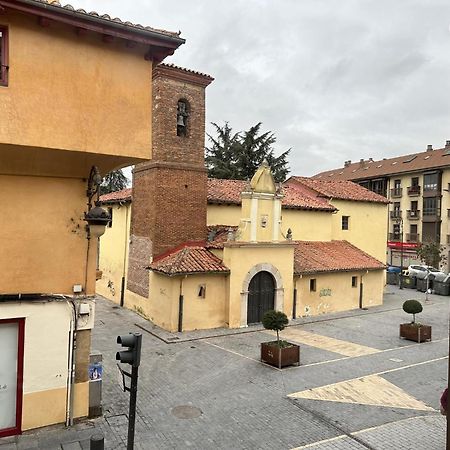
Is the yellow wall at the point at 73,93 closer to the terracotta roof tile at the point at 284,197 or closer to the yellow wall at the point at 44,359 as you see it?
the yellow wall at the point at 44,359

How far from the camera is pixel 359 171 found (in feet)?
186

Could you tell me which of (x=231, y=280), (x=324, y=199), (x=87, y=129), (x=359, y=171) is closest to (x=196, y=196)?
(x=231, y=280)

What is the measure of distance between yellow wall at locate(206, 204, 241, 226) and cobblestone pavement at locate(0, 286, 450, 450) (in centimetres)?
589

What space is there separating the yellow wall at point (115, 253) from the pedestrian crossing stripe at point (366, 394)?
1355 centimetres

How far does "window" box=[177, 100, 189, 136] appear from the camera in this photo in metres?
19.4

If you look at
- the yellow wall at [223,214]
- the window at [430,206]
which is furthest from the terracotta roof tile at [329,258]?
the window at [430,206]

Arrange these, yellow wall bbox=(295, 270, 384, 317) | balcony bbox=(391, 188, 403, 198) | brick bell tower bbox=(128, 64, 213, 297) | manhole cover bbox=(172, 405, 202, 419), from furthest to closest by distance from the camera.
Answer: balcony bbox=(391, 188, 403, 198) < yellow wall bbox=(295, 270, 384, 317) < brick bell tower bbox=(128, 64, 213, 297) < manhole cover bbox=(172, 405, 202, 419)

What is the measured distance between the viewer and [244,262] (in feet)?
60.7

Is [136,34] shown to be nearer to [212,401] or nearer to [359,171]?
[212,401]

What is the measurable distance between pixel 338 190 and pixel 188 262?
14.3 meters

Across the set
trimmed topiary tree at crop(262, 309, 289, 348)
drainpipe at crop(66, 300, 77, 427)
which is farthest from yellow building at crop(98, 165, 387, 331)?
drainpipe at crop(66, 300, 77, 427)

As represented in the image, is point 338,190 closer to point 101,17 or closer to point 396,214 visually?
point 101,17

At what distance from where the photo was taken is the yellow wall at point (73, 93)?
7.19 m

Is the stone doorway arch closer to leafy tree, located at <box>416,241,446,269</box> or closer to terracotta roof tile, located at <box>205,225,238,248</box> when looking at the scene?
terracotta roof tile, located at <box>205,225,238,248</box>
